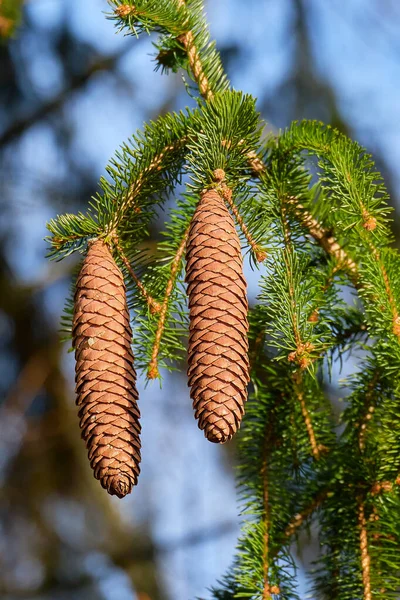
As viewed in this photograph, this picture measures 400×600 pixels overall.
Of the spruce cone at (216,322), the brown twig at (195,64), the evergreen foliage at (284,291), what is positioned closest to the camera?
the spruce cone at (216,322)

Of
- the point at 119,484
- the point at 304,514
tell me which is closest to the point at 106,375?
the point at 119,484

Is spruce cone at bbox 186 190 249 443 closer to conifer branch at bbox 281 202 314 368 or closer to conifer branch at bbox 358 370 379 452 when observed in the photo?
conifer branch at bbox 281 202 314 368

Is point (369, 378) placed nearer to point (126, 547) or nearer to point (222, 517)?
point (126, 547)

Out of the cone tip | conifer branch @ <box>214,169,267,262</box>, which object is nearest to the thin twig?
conifer branch @ <box>214,169,267,262</box>

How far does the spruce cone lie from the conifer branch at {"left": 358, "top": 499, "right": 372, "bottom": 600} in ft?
0.83

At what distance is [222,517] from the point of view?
316 centimetres

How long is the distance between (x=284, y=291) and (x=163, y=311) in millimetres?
133

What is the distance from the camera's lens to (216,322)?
0.64 metres

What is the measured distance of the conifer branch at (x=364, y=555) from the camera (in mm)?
754

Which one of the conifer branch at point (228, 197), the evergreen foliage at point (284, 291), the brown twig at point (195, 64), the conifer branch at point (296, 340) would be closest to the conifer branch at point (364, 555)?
the evergreen foliage at point (284, 291)

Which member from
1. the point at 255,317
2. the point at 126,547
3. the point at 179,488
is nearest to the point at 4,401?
the point at 126,547

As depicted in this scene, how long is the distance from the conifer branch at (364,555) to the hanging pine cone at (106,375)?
28 cm

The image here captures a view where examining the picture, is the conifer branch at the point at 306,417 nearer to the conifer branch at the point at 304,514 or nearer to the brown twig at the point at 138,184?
the conifer branch at the point at 304,514

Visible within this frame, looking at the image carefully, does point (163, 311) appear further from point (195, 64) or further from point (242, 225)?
point (195, 64)
